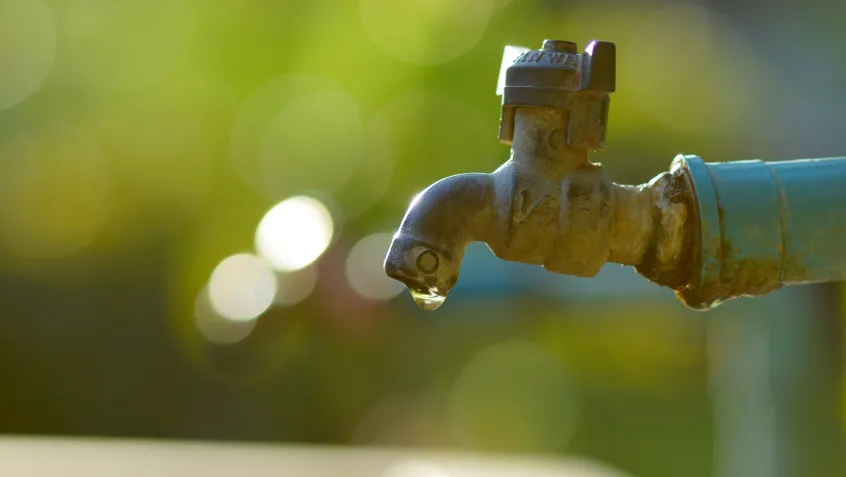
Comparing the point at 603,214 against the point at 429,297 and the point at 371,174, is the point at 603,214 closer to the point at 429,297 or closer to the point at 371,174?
the point at 429,297

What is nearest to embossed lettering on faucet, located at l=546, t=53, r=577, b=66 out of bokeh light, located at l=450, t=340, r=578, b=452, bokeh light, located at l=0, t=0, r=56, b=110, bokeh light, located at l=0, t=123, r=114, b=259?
bokeh light, located at l=450, t=340, r=578, b=452

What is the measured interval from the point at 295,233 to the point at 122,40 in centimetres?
158

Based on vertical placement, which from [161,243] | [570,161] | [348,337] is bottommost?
[348,337]

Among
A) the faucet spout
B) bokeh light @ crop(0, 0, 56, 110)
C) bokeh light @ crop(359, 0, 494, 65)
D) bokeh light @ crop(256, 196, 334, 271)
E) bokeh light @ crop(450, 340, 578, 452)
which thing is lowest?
bokeh light @ crop(450, 340, 578, 452)

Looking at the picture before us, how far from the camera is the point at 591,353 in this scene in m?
4.97

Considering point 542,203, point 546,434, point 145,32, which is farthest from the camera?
point 145,32

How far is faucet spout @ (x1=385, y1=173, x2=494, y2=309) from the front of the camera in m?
1.06

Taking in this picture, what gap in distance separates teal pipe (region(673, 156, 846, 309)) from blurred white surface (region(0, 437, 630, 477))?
4.09ft

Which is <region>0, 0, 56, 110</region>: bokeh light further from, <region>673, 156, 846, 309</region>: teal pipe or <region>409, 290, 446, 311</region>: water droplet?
<region>673, 156, 846, 309</region>: teal pipe

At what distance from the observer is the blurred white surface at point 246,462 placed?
88.9 inches

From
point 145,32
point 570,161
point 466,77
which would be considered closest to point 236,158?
point 145,32

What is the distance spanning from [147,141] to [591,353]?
8.89 ft

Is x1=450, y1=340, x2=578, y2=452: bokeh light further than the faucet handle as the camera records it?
Yes

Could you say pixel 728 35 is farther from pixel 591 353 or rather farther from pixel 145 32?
pixel 145 32
